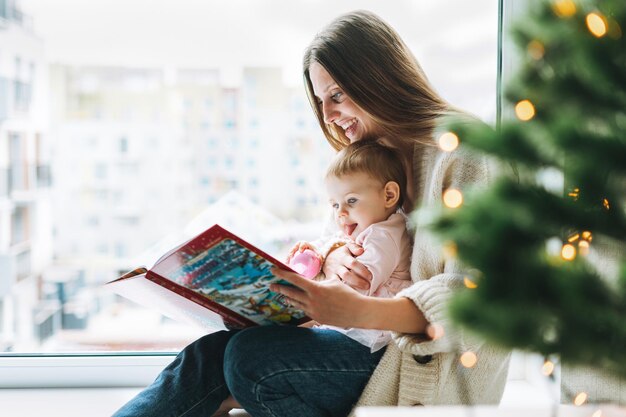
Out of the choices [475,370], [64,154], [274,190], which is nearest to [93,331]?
[64,154]

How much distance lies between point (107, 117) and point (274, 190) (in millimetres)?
478

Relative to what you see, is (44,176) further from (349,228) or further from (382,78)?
(382,78)

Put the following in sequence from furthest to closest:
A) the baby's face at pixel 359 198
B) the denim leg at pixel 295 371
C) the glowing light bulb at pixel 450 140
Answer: the baby's face at pixel 359 198, the denim leg at pixel 295 371, the glowing light bulb at pixel 450 140

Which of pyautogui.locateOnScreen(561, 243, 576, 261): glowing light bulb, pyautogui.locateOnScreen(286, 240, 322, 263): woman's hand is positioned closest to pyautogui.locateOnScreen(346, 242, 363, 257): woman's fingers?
pyautogui.locateOnScreen(286, 240, 322, 263): woman's hand

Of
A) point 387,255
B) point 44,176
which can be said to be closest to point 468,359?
point 387,255

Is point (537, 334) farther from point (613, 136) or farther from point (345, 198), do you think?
point (345, 198)

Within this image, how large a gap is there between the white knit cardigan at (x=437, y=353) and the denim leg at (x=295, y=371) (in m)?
0.05

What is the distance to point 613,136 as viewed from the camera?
0.65 meters

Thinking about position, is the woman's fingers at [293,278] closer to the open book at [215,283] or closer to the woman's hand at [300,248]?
the open book at [215,283]

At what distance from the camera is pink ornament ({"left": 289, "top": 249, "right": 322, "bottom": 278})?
151 centimetres

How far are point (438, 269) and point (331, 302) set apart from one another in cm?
23

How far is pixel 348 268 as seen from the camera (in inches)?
55.8

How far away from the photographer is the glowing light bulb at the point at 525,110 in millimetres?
692

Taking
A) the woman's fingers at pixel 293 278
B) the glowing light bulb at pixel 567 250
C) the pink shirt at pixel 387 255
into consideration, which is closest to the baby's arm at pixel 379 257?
the pink shirt at pixel 387 255
